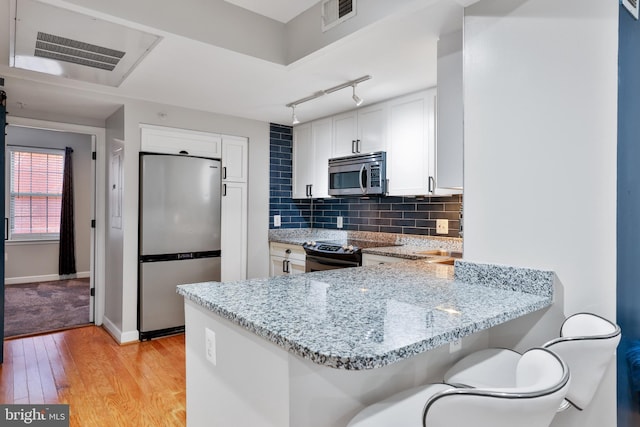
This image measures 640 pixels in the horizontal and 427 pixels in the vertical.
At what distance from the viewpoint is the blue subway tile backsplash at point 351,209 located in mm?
3521

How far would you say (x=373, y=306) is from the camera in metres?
1.23

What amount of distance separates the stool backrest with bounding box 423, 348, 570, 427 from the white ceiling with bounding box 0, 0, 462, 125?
5.56 feet

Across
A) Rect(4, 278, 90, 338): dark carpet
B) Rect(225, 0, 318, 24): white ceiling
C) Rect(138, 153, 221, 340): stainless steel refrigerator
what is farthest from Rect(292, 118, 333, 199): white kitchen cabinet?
Rect(4, 278, 90, 338): dark carpet

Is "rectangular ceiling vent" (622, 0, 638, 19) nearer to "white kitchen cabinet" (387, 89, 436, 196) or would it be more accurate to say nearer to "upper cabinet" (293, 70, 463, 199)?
"upper cabinet" (293, 70, 463, 199)

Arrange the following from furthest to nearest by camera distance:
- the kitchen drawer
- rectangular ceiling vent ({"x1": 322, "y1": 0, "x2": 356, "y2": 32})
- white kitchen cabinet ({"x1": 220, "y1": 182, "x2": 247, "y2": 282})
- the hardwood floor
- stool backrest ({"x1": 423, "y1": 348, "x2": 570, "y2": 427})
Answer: white kitchen cabinet ({"x1": 220, "y1": 182, "x2": 247, "y2": 282}) < the kitchen drawer < the hardwood floor < rectangular ceiling vent ({"x1": 322, "y1": 0, "x2": 356, "y2": 32}) < stool backrest ({"x1": 423, "y1": 348, "x2": 570, "y2": 427})

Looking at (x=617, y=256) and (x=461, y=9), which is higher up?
(x=461, y=9)

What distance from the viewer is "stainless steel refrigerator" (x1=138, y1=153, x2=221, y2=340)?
350cm

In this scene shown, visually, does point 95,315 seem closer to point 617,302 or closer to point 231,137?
point 231,137

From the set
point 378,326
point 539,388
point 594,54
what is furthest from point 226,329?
point 594,54

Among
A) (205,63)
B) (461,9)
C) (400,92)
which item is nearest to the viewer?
(461,9)

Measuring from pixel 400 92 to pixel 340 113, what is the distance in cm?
86

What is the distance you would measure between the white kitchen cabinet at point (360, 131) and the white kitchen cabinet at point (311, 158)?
0.47 ft

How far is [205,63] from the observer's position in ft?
8.45

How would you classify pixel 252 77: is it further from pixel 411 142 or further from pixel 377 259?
pixel 377 259
